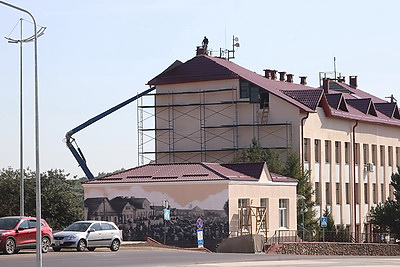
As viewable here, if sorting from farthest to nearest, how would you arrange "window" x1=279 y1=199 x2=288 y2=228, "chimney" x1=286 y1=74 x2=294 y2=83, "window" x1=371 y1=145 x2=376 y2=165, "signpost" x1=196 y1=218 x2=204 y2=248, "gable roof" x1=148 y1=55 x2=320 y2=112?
1. "chimney" x1=286 y1=74 x2=294 y2=83
2. "window" x1=371 y1=145 x2=376 y2=165
3. "gable roof" x1=148 y1=55 x2=320 y2=112
4. "window" x1=279 y1=199 x2=288 y2=228
5. "signpost" x1=196 y1=218 x2=204 y2=248

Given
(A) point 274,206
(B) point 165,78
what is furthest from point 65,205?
(A) point 274,206

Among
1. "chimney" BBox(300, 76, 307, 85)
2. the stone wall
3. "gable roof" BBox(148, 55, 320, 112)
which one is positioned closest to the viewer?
the stone wall

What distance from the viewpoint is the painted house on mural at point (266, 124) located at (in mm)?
79438

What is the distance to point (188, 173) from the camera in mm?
64625

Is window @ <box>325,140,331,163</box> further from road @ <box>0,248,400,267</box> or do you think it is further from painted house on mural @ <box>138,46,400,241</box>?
road @ <box>0,248,400,267</box>

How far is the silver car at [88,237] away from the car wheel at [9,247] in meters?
4.11

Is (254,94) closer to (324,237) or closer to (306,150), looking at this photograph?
(306,150)

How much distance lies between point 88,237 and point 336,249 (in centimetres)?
2447

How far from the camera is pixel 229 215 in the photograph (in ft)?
205

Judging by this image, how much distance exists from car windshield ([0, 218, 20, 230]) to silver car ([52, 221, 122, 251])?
13.3 ft

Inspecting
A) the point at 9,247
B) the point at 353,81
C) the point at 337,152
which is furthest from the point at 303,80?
the point at 9,247

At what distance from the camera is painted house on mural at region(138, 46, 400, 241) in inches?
3127

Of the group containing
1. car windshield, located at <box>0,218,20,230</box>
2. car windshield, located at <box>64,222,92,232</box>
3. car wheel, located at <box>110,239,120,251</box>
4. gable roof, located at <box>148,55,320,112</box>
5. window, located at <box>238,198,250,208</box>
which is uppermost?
gable roof, located at <box>148,55,320,112</box>

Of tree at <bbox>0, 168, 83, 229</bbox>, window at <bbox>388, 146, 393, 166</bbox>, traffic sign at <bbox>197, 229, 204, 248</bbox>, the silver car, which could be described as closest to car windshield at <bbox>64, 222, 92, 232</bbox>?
the silver car
